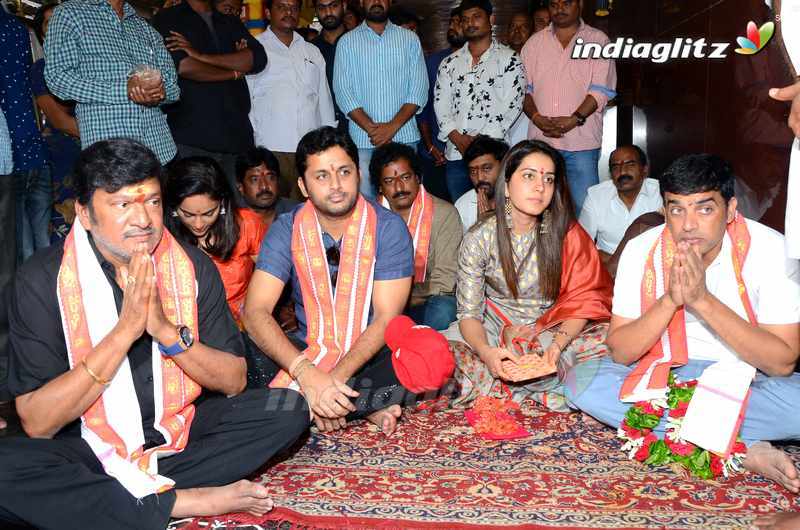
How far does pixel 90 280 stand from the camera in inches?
98.7

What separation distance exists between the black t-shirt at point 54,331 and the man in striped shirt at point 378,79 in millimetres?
2568

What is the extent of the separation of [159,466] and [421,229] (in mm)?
2448

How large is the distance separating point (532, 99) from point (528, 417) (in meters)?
2.87

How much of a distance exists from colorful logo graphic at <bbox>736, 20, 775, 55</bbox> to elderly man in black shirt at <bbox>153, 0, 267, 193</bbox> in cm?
296

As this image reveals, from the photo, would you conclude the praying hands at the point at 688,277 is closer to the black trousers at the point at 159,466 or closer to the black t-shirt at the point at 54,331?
the black trousers at the point at 159,466

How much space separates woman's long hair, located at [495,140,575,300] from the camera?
3607mm

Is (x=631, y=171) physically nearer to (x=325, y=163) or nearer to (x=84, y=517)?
(x=325, y=163)

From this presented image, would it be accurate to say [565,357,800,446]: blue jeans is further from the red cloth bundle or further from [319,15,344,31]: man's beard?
[319,15,344,31]: man's beard

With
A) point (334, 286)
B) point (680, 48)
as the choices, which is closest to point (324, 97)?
point (334, 286)

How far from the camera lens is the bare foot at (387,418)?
3229mm

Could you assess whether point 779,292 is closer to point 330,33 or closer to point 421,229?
point 421,229

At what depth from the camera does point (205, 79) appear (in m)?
4.57

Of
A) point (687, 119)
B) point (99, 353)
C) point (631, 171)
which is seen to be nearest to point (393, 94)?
point (631, 171)

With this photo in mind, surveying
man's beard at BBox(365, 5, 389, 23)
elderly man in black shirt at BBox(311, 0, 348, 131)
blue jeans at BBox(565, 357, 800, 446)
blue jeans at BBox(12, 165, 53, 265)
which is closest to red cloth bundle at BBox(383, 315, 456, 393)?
blue jeans at BBox(565, 357, 800, 446)
